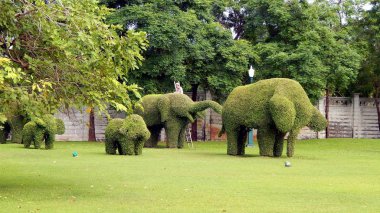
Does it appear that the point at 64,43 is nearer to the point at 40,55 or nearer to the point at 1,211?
the point at 40,55

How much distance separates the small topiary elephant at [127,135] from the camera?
2311cm

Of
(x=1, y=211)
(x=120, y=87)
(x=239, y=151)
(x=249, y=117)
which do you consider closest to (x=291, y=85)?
(x=249, y=117)

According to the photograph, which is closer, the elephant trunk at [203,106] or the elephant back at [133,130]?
the elephant back at [133,130]

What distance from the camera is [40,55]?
40.9 feet

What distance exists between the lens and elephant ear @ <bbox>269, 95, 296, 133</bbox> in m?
21.2

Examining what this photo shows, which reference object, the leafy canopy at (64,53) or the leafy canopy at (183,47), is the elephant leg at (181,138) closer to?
the leafy canopy at (183,47)

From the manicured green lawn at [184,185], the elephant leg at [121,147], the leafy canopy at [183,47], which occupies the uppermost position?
the leafy canopy at [183,47]

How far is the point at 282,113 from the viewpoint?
2116 cm

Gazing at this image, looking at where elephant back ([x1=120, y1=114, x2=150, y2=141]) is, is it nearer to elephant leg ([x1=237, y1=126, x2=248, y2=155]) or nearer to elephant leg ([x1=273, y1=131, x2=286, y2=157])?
elephant leg ([x1=237, y1=126, x2=248, y2=155])

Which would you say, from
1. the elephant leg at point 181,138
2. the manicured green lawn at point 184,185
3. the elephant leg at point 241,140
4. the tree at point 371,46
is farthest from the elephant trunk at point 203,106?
the tree at point 371,46

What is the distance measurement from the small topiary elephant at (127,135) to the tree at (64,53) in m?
10.4

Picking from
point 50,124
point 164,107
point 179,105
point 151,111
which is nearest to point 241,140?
point 179,105

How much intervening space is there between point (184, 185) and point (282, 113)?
8.44m

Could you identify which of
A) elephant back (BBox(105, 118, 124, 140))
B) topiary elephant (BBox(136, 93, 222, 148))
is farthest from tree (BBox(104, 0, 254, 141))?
elephant back (BBox(105, 118, 124, 140))
